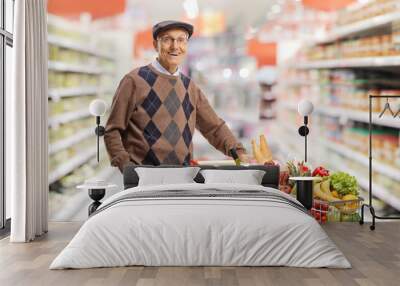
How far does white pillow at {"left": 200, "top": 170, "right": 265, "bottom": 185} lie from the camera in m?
6.30

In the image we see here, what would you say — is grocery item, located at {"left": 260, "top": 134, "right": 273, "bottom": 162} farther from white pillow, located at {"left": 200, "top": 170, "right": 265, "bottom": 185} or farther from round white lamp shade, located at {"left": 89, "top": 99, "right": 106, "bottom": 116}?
round white lamp shade, located at {"left": 89, "top": 99, "right": 106, "bottom": 116}

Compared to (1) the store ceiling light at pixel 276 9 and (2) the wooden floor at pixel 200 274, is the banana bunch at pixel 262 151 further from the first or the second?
(2) the wooden floor at pixel 200 274

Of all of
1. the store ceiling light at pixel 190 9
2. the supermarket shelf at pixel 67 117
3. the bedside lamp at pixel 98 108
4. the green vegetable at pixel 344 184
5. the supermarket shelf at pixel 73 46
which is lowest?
the green vegetable at pixel 344 184

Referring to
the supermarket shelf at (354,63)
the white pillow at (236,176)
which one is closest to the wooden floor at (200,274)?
the white pillow at (236,176)

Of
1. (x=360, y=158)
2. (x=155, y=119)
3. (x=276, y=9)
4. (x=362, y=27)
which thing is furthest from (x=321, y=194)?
(x=276, y=9)

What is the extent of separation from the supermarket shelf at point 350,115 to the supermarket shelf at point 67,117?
2.19m

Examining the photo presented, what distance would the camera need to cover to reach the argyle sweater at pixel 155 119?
7020mm

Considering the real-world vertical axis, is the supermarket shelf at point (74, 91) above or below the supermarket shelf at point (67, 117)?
above

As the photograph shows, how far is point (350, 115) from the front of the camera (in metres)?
7.15

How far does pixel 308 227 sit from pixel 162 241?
1.03m

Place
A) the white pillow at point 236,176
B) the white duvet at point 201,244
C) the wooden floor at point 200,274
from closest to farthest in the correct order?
the wooden floor at point 200,274 < the white duvet at point 201,244 < the white pillow at point 236,176

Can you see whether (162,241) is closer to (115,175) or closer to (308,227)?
(308,227)

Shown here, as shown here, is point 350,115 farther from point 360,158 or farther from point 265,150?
point 265,150

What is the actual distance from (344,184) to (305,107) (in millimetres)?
914
